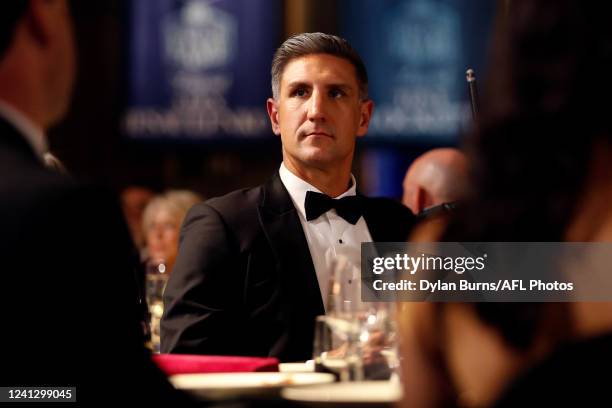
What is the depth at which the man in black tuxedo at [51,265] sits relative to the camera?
97 centimetres

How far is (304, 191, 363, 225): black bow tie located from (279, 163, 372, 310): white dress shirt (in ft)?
0.04

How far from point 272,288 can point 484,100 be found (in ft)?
4.03

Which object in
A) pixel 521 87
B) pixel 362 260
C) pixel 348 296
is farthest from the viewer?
pixel 362 260

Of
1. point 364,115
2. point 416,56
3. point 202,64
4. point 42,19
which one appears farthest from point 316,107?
point 202,64

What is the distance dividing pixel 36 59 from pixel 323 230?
1.32 m

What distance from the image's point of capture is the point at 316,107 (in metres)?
2.35

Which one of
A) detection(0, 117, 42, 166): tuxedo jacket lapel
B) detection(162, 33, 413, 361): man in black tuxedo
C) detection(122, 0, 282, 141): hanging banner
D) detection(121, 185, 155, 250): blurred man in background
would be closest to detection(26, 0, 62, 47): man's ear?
detection(0, 117, 42, 166): tuxedo jacket lapel

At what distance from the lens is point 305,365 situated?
183cm

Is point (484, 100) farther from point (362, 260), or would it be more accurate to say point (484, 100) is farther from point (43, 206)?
point (362, 260)

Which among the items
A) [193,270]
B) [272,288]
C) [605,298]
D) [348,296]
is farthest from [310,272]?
[605,298]

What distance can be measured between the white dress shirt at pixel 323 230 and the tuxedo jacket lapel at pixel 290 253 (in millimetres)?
31

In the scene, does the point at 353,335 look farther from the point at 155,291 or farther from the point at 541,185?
the point at 155,291

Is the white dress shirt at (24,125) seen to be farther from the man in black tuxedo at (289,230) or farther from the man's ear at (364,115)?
the man's ear at (364,115)

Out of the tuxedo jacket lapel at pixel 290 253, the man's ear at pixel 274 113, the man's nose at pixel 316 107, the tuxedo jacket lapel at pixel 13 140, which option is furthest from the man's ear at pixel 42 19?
the man's ear at pixel 274 113
